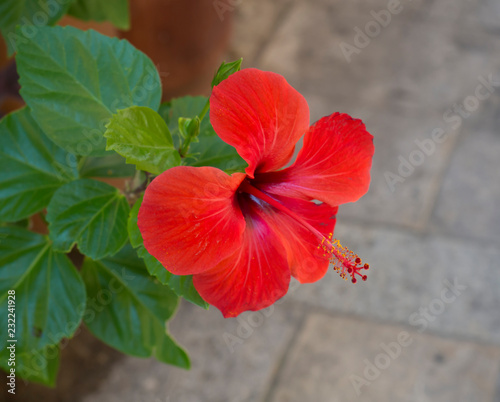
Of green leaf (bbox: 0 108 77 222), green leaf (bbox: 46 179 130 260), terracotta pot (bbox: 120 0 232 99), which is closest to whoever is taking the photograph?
green leaf (bbox: 46 179 130 260)

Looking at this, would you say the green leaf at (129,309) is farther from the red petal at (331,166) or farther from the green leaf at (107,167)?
the red petal at (331,166)

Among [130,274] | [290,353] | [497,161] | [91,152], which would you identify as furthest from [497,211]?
[91,152]

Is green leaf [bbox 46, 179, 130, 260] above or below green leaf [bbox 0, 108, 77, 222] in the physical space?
above

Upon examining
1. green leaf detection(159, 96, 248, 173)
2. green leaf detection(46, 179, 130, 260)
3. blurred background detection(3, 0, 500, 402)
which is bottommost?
blurred background detection(3, 0, 500, 402)

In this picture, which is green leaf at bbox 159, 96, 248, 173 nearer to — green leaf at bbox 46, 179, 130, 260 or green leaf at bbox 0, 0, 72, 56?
green leaf at bbox 46, 179, 130, 260

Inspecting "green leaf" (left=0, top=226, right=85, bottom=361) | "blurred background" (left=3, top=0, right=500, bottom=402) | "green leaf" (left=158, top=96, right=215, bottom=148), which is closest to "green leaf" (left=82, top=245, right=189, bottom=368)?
"green leaf" (left=0, top=226, right=85, bottom=361)

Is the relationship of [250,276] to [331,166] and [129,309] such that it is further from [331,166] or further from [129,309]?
[129,309]

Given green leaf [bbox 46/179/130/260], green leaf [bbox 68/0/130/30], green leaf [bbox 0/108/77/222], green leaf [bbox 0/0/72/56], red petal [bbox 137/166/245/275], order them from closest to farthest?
1. red petal [bbox 137/166/245/275]
2. green leaf [bbox 46/179/130/260]
3. green leaf [bbox 0/108/77/222]
4. green leaf [bbox 0/0/72/56]
5. green leaf [bbox 68/0/130/30]
